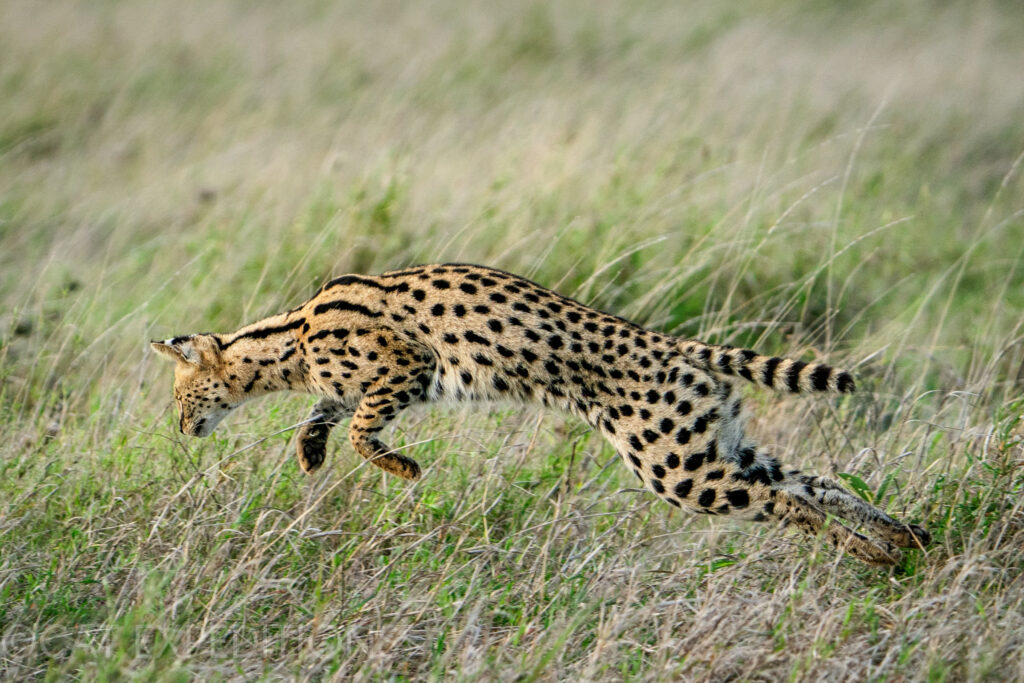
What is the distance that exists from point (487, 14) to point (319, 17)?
6.32 ft

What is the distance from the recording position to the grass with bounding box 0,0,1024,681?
4.12 metres

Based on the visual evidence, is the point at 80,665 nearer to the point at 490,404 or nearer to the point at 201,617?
the point at 201,617

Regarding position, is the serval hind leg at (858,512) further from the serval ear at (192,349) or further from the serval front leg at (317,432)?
the serval ear at (192,349)

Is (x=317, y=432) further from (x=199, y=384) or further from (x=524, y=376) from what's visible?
(x=524, y=376)

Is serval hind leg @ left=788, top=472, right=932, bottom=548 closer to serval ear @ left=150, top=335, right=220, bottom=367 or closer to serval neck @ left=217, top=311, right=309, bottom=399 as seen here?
serval neck @ left=217, top=311, right=309, bottom=399

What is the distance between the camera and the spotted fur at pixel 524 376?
4.73 metres

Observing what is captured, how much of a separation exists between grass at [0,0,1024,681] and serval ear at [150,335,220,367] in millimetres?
362

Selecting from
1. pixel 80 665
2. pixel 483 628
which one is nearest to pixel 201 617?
pixel 80 665

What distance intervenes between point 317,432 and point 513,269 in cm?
234

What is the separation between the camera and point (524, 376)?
16.6ft

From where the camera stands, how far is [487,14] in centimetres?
1288

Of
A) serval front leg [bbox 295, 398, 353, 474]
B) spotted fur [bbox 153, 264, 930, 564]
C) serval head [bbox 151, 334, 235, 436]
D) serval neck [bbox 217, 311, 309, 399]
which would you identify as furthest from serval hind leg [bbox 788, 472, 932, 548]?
serval head [bbox 151, 334, 235, 436]

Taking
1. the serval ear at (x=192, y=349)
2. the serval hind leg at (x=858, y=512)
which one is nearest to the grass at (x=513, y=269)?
the serval hind leg at (x=858, y=512)

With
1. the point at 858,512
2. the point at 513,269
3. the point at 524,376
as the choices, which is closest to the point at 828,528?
the point at 858,512
